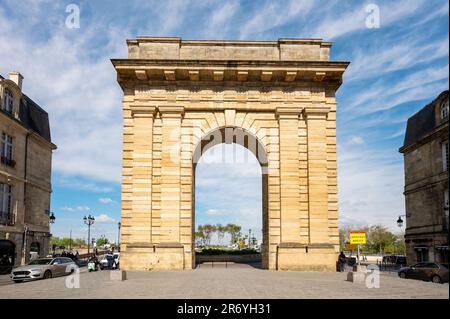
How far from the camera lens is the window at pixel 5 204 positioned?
107ft

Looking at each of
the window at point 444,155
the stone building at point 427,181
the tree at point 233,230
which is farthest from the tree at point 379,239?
the window at point 444,155

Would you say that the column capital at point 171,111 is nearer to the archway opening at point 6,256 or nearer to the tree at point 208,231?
the archway opening at point 6,256

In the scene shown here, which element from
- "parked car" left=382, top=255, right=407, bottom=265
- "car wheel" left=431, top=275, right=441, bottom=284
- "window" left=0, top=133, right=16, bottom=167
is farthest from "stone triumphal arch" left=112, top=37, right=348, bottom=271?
"parked car" left=382, top=255, right=407, bottom=265

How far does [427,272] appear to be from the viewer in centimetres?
2484

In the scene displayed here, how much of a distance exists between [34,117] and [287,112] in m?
23.6

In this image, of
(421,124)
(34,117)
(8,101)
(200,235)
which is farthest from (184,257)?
(200,235)

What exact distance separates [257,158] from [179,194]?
6.56m

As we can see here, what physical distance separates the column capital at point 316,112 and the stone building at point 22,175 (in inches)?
821

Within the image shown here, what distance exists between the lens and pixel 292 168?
26.8 metres
